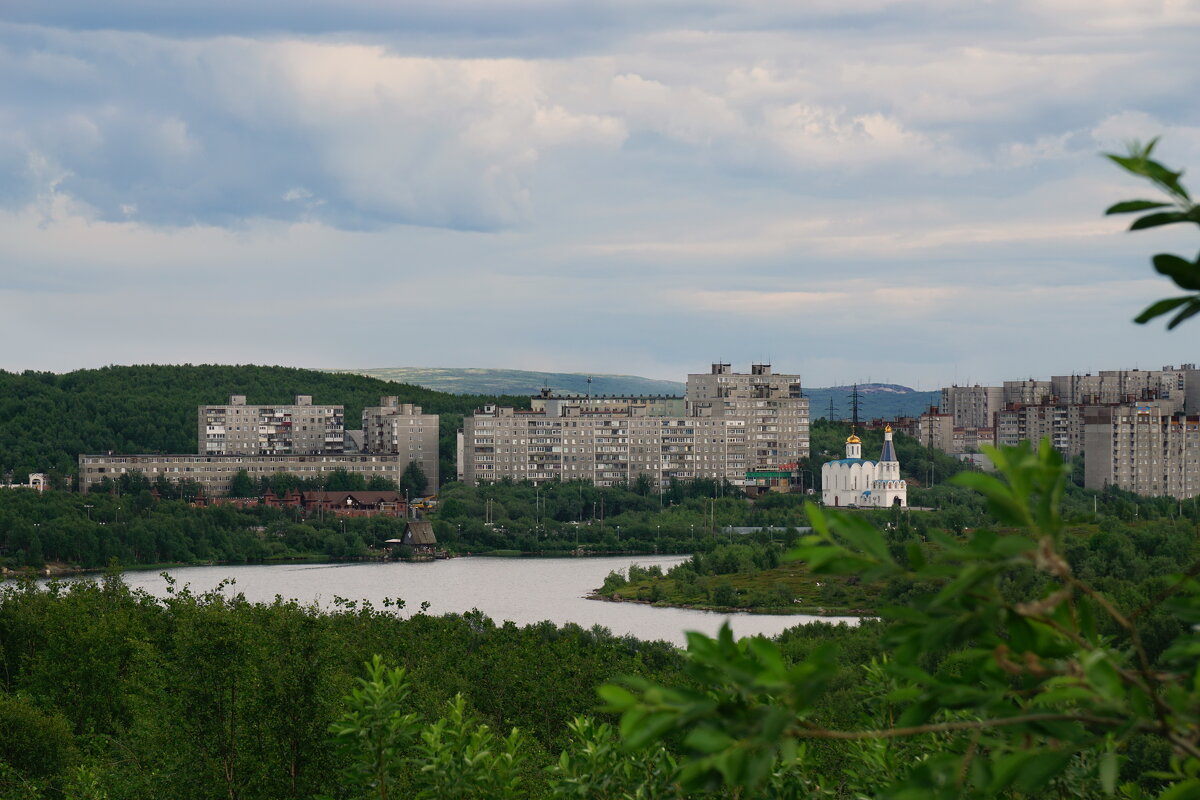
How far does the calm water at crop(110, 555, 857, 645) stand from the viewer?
28.5 metres

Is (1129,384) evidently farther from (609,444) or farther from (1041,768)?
(1041,768)

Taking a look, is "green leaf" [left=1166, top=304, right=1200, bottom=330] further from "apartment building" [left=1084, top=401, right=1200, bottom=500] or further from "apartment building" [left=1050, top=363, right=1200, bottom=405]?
"apartment building" [left=1050, top=363, right=1200, bottom=405]

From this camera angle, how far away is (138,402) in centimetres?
6406

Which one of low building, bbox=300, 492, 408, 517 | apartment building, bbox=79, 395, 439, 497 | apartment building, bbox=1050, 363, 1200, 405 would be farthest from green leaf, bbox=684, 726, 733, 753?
apartment building, bbox=1050, 363, 1200, 405

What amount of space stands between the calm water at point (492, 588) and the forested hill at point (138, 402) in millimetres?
18610

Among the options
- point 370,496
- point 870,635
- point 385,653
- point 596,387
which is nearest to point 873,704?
point 385,653

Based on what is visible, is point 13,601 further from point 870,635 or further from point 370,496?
point 370,496

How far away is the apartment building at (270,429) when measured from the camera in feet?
193

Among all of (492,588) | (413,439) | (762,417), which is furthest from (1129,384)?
(492,588)

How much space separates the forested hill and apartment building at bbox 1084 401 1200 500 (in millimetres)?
25684

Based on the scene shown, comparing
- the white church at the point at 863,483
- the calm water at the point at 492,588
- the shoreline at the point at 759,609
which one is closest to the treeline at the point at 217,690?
the calm water at the point at 492,588

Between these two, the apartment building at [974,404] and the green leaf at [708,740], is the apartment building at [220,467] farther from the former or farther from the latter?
the green leaf at [708,740]

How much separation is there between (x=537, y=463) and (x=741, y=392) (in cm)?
943

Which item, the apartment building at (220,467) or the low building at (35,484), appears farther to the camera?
the apartment building at (220,467)
